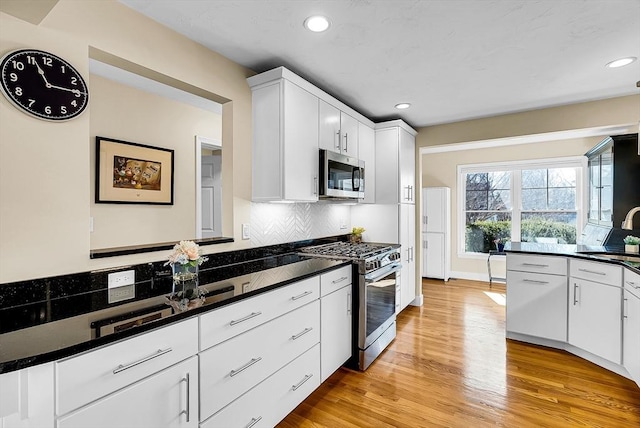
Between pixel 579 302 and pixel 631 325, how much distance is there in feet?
1.47

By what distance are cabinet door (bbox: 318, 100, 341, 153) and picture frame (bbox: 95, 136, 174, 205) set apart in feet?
5.15

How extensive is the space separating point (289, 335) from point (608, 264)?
2.56m

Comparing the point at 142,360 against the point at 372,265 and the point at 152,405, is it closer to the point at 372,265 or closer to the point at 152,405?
the point at 152,405

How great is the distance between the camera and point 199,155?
338 cm

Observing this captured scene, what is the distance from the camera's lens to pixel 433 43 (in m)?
2.10

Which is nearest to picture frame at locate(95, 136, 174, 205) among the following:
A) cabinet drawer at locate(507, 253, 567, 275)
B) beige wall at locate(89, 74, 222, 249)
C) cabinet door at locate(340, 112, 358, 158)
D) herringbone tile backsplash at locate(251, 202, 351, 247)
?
beige wall at locate(89, 74, 222, 249)

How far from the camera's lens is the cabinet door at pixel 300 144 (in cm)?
233

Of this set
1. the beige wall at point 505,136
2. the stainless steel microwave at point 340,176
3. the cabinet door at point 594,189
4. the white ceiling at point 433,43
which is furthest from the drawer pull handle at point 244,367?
the cabinet door at point 594,189

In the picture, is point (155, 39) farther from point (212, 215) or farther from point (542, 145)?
point (542, 145)

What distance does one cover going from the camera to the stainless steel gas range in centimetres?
252

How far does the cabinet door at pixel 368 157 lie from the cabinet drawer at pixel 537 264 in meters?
1.56

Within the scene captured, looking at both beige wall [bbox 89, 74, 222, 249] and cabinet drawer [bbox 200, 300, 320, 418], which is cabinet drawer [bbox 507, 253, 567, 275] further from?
beige wall [bbox 89, 74, 222, 249]

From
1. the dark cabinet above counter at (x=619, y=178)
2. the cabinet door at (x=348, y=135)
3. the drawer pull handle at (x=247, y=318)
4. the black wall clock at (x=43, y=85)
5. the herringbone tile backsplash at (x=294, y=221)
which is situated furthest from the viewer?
the dark cabinet above counter at (x=619, y=178)

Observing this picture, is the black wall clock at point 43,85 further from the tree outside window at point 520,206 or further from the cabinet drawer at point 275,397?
the tree outside window at point 520,206
